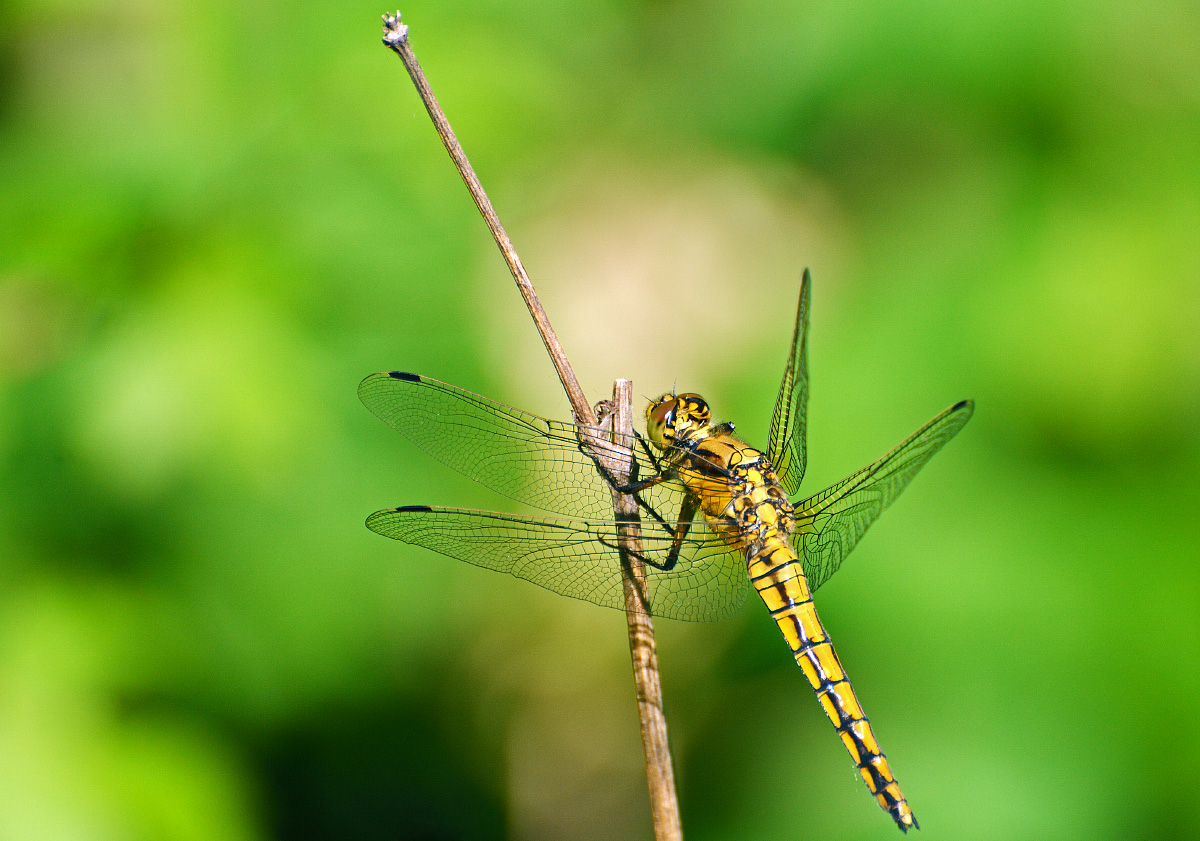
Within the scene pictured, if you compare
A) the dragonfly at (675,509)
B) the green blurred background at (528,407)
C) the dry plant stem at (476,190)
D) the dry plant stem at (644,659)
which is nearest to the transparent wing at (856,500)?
the dragonfly at (675,509)

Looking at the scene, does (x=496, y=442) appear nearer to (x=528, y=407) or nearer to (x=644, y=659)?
(x=644, y=659)

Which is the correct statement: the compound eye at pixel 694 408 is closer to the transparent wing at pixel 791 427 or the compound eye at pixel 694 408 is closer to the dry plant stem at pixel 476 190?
the transparent wing at pixel 791 427

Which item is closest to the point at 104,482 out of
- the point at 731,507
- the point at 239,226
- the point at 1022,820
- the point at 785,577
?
the point at 239,226

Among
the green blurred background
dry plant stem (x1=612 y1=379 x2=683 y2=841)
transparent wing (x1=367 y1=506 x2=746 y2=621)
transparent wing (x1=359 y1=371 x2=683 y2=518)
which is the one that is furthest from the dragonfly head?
the green blurred background

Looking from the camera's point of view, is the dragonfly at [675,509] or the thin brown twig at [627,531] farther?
the dragonfly at [675,509]

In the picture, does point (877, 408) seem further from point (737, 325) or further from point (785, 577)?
point (785, 577)

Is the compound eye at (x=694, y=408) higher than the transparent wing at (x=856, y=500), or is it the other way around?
the compound eye at (x=694, y=408)

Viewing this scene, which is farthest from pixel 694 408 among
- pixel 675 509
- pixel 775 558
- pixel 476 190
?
pixel 476 190
